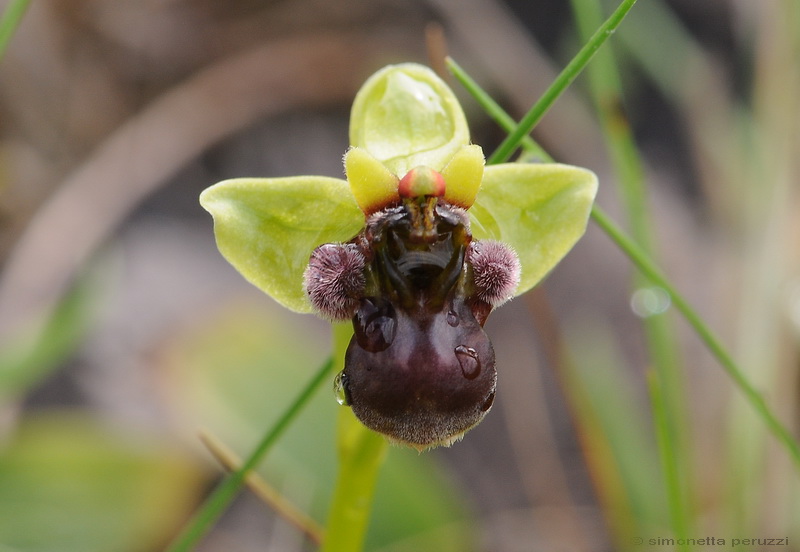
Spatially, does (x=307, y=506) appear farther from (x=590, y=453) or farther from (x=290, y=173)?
(x=290, y=173)

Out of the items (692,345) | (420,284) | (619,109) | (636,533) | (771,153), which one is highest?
(771,153)

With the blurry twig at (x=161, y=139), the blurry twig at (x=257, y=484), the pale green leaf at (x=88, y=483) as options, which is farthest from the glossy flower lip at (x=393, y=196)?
the blurry twig at (x=161, y=139)

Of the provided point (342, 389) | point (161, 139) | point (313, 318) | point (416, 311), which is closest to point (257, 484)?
point (342, 389)

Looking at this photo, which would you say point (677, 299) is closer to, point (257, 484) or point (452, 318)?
point (452, 318)

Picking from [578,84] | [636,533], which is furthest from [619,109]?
[578,84]

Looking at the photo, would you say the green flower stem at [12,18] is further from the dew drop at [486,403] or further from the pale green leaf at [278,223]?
the dew drop at [486,403]

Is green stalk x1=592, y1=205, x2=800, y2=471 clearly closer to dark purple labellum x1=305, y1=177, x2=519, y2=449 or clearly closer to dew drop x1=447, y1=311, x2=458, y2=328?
dark purple labellum x1=305, y1=177, x2=519, y2=449

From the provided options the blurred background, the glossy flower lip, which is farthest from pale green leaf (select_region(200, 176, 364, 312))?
the blurred background
